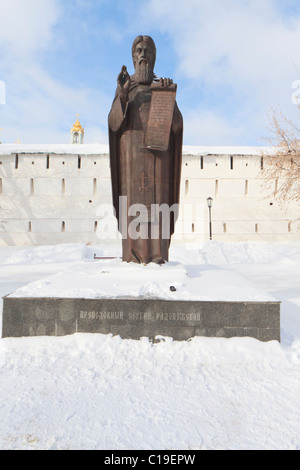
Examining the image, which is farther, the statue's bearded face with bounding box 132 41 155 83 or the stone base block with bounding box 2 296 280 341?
the statue's bearded face with bounding box 132 41 155 83

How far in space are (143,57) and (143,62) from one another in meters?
0.06

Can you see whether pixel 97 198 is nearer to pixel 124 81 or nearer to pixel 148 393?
pixel 124 81

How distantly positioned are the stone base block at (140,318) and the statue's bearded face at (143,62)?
3.21 meters

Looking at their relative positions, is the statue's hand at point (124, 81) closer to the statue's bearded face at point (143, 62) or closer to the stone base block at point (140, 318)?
the statue's bearded face at point (143, 62)

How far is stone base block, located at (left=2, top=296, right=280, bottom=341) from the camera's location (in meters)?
2.76

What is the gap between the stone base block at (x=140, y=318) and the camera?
109 inches

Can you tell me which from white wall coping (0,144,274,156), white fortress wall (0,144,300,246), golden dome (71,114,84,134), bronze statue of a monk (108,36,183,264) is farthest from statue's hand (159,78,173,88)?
golden dome (71,114,84,134)

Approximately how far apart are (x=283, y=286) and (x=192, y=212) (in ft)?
59.0

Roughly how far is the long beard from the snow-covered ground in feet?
11.7

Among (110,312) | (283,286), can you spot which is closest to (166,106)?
(110,312)

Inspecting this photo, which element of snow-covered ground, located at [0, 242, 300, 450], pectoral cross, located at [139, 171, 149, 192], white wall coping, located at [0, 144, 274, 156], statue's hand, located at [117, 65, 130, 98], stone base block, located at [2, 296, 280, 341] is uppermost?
white wall coping, located at [0, 144, 274, 156]

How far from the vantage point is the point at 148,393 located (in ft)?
6.72

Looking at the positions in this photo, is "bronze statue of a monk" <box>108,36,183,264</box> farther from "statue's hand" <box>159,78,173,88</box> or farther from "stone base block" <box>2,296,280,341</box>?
"stone base block" <box>2,296,280,341</box>

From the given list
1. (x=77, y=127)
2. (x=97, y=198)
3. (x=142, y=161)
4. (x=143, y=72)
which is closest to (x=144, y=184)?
(x=142, y=161)
